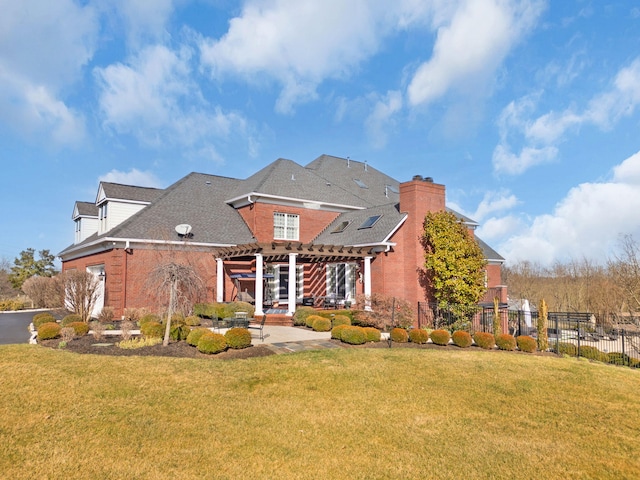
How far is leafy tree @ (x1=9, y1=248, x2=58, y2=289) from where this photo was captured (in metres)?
40.5

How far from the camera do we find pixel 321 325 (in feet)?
57.1

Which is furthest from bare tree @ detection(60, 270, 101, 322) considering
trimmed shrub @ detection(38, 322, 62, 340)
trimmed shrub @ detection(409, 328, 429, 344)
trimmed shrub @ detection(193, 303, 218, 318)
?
trimmed shrub @ detection(409, 328, 429, 344)

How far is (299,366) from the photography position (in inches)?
422

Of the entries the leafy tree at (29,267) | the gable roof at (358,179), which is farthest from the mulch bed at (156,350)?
the leafy tree at (29,267)

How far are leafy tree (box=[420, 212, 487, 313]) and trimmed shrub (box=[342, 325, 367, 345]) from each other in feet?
22.6

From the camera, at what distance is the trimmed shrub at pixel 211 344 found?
1201 centimetres

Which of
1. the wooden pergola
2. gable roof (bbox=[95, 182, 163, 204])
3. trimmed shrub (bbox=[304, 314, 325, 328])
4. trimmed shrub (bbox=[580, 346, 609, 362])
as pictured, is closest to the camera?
trimmed shrub (bbox=[580, 346, 609, 362])

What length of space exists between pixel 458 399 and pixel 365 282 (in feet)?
41.6

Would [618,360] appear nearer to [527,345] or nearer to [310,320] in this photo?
[527,345]

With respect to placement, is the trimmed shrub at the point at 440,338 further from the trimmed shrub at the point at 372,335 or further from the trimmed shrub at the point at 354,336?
the trimmed shrub at the point at 354,336

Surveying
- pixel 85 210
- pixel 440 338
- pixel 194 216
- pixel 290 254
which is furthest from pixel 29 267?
pixel 440 338

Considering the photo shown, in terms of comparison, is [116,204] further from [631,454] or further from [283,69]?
[631,454]

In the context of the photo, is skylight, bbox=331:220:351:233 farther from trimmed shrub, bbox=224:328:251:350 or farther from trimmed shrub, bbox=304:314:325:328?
trimmed shrub, bbox=224:328:251:350

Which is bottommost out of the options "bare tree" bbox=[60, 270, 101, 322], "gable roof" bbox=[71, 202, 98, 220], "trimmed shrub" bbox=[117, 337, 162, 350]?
"trimmed shrub" bbox=[117, 337, 162, 350]
